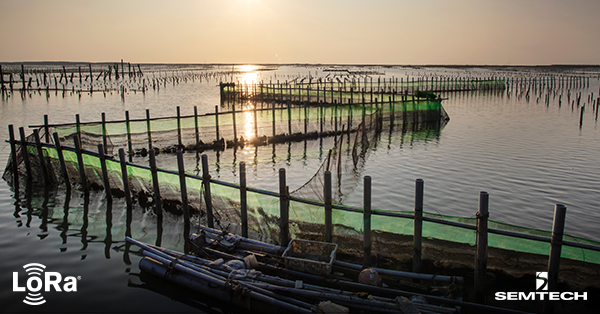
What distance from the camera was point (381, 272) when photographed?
7008 millimetres

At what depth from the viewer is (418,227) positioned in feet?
23.1

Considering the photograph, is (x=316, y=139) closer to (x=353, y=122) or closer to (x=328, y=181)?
(x=353, y=122)

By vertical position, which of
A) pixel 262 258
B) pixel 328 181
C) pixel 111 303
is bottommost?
pixel 111 303

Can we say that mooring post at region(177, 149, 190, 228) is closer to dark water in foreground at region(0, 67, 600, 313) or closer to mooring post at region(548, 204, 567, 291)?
dark water in foreground at region(0, 67, 600, 313)

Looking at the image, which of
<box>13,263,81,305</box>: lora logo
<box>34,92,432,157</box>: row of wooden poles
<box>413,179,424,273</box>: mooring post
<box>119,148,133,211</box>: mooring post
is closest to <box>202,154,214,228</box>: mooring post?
<box>119,148,133,211</box>: mooring post

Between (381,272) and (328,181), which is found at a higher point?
(328,181)

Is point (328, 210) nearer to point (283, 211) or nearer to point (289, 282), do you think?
point (283, 211)

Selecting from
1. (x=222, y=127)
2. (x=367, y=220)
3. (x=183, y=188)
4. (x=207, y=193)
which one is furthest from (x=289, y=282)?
(x=222, y=127)

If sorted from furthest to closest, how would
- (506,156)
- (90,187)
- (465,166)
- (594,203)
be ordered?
1. (506,156)
2. (465,166)
3. (90,187)
4. (594,203)

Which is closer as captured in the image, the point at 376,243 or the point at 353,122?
the point at 376,243

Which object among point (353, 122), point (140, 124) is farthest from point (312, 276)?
point (353, 122)

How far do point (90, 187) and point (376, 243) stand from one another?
9.77 m

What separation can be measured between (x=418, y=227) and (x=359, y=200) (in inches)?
220

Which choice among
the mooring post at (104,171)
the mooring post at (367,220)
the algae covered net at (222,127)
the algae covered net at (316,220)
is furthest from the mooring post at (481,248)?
the algae covered net at (222,127)
